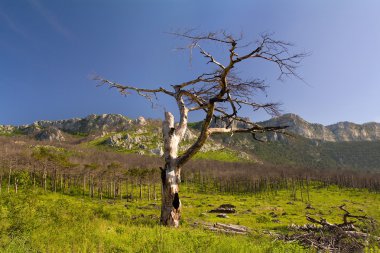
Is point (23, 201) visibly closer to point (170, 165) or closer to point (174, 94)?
point (170, 165)

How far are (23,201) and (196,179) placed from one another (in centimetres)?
18067

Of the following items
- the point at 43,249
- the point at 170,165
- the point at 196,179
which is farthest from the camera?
the point at 196,179

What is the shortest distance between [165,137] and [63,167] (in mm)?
100513

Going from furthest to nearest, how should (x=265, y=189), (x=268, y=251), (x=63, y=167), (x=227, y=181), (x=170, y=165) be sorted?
1. (x=227, y=181)
2. (x=265, y=189)
3. (x=63, y=167)
4. (x=170, y=165)
5. (x=268, y=251)

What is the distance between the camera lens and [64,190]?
343ft

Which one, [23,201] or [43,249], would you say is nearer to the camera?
[43,249]

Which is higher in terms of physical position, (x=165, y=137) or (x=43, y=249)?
(x=165, y=137)

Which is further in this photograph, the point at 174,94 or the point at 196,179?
the point at 196,179

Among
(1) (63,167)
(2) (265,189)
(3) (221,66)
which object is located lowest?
(2) (265,189)

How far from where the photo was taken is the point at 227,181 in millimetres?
169500

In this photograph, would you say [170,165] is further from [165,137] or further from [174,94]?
[174,94]

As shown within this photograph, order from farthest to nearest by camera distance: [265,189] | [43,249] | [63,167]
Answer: [265,189] < [63,167] < [43,249]

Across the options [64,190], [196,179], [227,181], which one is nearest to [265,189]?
[227,181]

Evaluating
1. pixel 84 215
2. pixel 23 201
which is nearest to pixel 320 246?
pixel 84 215
